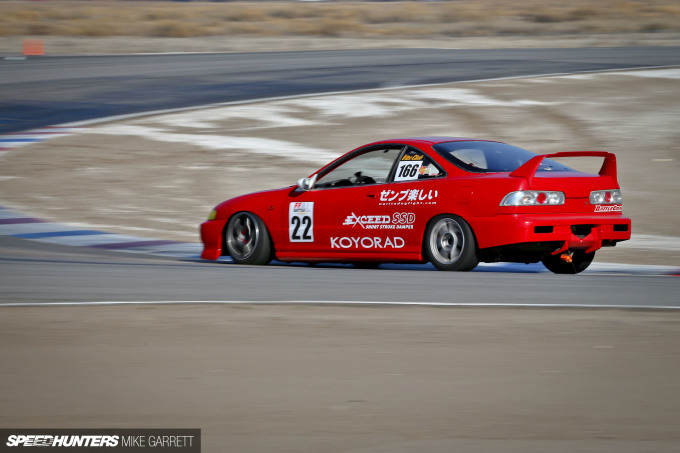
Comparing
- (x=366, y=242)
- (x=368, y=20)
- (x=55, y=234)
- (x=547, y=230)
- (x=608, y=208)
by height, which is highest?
(x=368, y=20)

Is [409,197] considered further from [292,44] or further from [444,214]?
[292,44]

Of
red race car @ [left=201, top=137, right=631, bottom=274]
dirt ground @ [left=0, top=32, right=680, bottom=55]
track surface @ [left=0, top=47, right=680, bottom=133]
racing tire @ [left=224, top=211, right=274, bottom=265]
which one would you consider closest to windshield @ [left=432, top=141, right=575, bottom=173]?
red race car @ [left=201, top=137, right=631, bottom=274]

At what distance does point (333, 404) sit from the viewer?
5.17 metres

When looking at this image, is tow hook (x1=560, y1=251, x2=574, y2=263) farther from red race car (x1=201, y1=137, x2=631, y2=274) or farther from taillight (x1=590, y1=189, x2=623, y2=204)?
taillight (x1=590, y1=189, x2=623, y2=204)

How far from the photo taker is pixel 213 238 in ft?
A: 36.8

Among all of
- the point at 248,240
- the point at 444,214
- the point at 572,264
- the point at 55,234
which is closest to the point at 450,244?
the point at 444,214

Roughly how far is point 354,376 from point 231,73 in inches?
952

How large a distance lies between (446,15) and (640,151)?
137 ft

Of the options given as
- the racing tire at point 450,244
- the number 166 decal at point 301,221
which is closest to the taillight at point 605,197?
the racing tire at point 450,244

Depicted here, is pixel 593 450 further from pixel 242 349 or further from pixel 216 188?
pixel 216 188

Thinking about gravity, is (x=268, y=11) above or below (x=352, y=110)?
above

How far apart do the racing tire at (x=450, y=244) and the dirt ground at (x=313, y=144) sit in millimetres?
2946

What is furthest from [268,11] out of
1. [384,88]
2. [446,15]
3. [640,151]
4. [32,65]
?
[640,151]

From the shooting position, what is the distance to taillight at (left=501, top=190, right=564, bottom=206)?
916 centimetres
